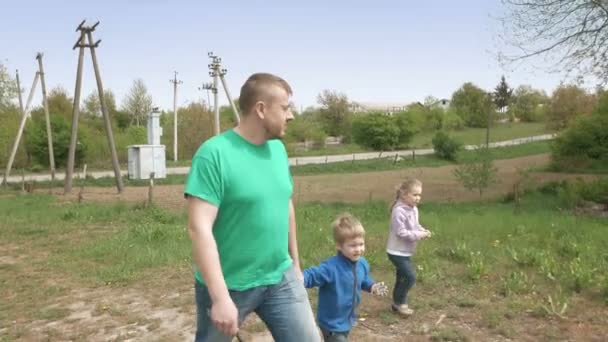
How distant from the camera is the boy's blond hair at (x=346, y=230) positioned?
3240mm

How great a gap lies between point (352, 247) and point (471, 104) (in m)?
78.3

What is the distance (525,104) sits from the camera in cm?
8350

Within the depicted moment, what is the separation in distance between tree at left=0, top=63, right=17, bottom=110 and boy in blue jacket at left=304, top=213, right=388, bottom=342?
36271mm

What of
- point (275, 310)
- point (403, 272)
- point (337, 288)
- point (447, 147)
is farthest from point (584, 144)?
point (275, 310)

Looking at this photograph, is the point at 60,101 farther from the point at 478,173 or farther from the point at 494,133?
the point at 494,133

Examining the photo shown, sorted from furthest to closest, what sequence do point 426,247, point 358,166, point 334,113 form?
point 334,113 < point 358,166 < point 426,247

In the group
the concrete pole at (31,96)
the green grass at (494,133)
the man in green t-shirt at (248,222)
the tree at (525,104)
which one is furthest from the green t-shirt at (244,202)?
the tree at (525,104)

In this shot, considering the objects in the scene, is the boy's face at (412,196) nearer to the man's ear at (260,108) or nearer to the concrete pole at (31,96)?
the man's ear at (260,108)

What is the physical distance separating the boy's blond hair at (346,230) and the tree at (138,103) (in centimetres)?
5487

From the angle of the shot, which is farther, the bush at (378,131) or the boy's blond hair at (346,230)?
the bush at (378,131)

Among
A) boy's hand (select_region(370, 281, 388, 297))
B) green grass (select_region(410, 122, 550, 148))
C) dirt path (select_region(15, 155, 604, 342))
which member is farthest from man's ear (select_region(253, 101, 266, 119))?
green grass (select_region(410, 122, 550, 148))

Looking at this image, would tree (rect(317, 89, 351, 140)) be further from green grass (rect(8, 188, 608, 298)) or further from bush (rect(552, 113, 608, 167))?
green grass (rect(8, 188, 608, 298))

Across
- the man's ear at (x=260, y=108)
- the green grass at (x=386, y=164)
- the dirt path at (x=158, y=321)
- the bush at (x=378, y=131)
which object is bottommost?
the dirt path at (x=158, y=321)

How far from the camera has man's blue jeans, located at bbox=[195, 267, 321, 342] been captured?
2.38 m
